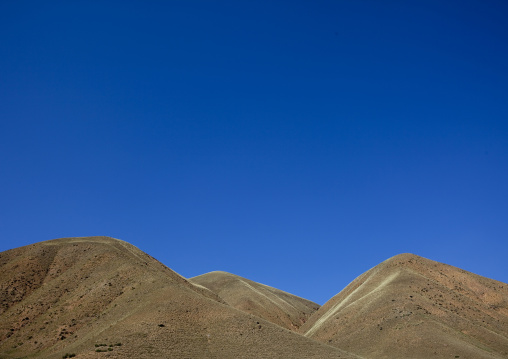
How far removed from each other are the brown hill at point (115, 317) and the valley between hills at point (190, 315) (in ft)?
0.68

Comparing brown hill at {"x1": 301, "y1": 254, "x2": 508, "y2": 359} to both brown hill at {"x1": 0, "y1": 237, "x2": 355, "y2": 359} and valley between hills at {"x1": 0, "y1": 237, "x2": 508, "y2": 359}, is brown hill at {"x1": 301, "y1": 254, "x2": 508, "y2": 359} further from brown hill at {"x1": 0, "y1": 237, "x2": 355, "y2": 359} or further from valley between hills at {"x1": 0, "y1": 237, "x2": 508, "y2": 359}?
brown hill at {"x1": 0, "y1": 237, "x2": 355, "y2": 359}

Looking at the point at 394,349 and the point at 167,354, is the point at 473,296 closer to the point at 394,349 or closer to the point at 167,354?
the point at 394,349

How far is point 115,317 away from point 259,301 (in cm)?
7182

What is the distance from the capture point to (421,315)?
7469 cm

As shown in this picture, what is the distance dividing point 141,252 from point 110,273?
18.6 metres

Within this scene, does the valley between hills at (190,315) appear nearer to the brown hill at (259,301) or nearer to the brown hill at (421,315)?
the brown hill at (421,315)

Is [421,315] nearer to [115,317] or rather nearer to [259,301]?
[115,317]

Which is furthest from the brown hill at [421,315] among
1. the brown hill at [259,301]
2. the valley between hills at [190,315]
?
the brown hill at [259,301]

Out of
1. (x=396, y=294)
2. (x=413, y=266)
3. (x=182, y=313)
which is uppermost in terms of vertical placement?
(x=413, y=266)

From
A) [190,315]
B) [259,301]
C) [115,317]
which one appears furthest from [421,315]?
[259,301]

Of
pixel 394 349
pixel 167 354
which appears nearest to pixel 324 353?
pixel 394 349

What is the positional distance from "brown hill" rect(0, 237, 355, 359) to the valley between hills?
8.2 inches

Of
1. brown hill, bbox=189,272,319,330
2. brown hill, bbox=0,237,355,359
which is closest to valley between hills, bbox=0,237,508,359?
brown hill, bbox=0,237,355,359

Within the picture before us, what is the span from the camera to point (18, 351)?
5844 centimetres
